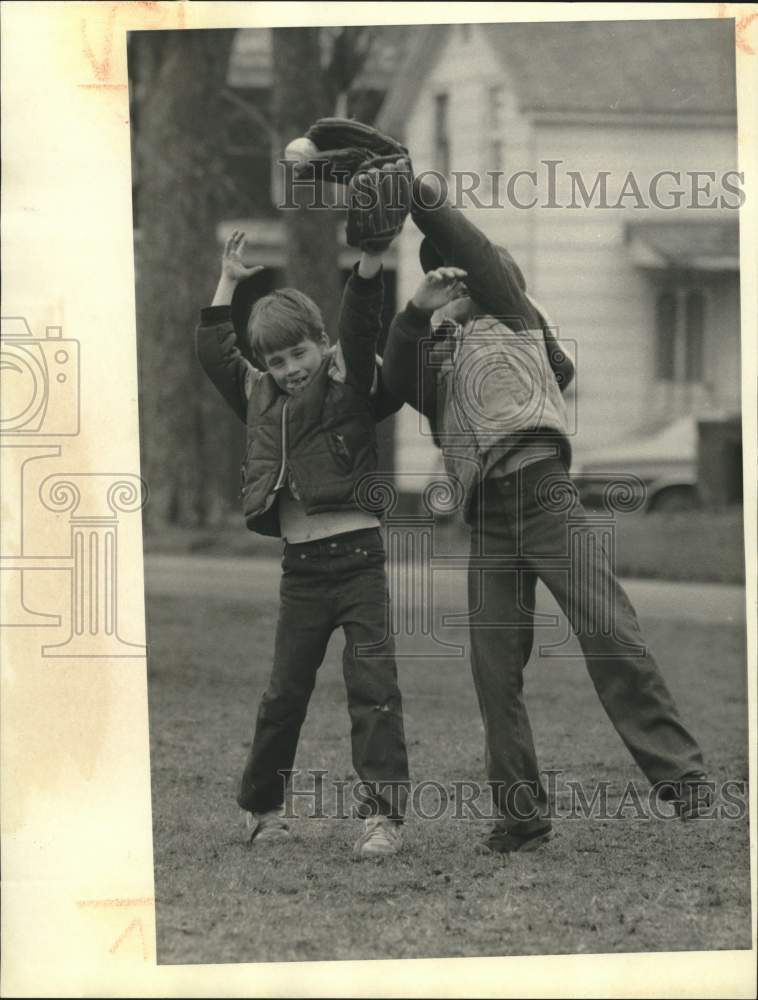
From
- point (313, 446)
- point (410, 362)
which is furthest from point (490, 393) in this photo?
point (313, 446)

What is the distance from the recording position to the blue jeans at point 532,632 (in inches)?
139

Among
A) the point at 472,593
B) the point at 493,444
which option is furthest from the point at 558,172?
the point at 472,593

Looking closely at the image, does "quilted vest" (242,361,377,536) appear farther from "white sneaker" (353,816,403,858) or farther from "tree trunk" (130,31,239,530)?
"tree trunk" (130,31,239,530)

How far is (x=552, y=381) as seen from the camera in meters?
3.69

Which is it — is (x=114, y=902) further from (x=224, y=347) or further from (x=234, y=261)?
(x=234, y=261)

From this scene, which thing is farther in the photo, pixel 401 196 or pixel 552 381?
pixel 552 381

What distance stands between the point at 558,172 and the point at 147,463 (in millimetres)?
6198

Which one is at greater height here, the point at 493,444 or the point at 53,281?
the point at 53,281

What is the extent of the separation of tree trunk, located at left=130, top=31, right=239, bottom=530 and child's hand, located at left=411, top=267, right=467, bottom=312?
6.27m

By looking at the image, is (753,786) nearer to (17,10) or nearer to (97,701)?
(97,701)

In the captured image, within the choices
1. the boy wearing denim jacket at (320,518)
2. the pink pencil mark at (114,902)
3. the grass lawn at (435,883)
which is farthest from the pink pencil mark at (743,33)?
the pink pencil mark at (114,902)

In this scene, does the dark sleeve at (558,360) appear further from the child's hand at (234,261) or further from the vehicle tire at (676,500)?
the vehicle tire at (676,500)

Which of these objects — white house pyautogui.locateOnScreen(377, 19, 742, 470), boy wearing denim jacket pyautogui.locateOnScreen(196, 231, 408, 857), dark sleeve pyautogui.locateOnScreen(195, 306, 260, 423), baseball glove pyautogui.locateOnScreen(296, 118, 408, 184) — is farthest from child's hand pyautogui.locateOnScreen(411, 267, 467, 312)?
white house pyautogui.locateOnScreen(377, 19, 742, 470)

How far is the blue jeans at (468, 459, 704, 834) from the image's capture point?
139 inches
